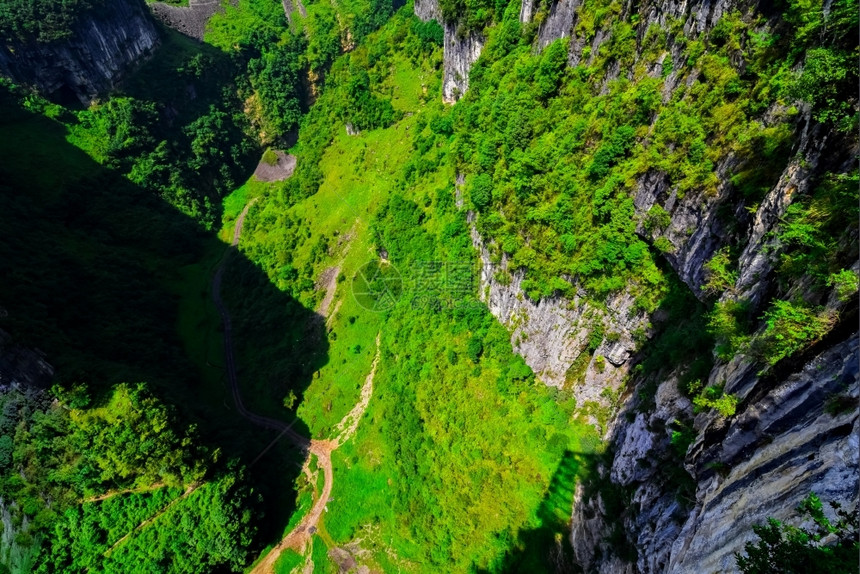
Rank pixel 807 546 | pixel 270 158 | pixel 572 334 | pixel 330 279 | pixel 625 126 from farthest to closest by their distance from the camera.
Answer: pixel 270 158 → pixel 330 279 → pixel 572 334 → pixel 625 126 → pixel 807 546

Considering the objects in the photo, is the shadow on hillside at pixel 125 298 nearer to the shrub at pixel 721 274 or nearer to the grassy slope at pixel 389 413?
the grassy slope at pixel 389 413

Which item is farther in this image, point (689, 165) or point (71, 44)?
point (71, 44)

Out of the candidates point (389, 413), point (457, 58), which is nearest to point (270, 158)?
point (457, 58)

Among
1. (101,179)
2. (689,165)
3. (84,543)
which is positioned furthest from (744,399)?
(101,179)

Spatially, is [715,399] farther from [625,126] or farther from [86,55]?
[86,55]

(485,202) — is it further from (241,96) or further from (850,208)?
(241,96)

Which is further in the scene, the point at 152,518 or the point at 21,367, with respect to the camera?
the point at 152,518
